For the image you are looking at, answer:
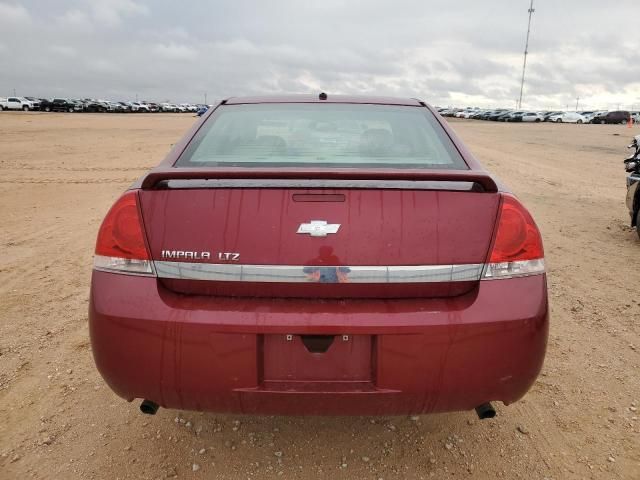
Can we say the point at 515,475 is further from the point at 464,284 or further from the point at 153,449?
the point at 153,449

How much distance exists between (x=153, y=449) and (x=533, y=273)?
190 centimetres

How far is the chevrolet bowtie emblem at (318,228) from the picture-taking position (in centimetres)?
189

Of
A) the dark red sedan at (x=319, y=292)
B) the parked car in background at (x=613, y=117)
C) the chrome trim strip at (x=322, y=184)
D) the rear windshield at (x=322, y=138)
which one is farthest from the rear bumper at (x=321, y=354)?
the parked car in background at (x=613, y=117)

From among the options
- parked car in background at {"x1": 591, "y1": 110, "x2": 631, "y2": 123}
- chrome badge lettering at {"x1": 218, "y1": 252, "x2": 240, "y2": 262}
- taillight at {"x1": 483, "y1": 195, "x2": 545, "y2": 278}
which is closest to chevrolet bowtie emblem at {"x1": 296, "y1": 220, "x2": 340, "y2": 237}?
chrome badge lettering at {"x1": 218, "y1": 252, "x2": 240, "y2": 262}

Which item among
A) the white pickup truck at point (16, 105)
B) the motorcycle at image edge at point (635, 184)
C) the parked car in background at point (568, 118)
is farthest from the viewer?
the parked car in background at point (568, 118)

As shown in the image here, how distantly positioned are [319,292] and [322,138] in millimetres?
1043

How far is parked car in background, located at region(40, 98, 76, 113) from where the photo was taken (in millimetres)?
64188

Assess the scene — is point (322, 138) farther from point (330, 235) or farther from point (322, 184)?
point (330, 235)

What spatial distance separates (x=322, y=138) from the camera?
2.68 meters

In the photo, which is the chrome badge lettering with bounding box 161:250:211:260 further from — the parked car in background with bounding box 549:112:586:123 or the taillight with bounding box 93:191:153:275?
the parked car in background with bounding box 549:112:586:123

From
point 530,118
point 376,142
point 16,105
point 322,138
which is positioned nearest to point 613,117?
point 530,118

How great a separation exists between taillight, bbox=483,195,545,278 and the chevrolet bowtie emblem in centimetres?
59

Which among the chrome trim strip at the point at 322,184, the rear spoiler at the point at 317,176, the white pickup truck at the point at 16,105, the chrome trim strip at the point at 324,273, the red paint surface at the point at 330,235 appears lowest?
the chrome trim strip at the point at 324,273

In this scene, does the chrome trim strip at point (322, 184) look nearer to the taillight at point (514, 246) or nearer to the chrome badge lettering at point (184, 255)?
the taillight at point (514, 246)
